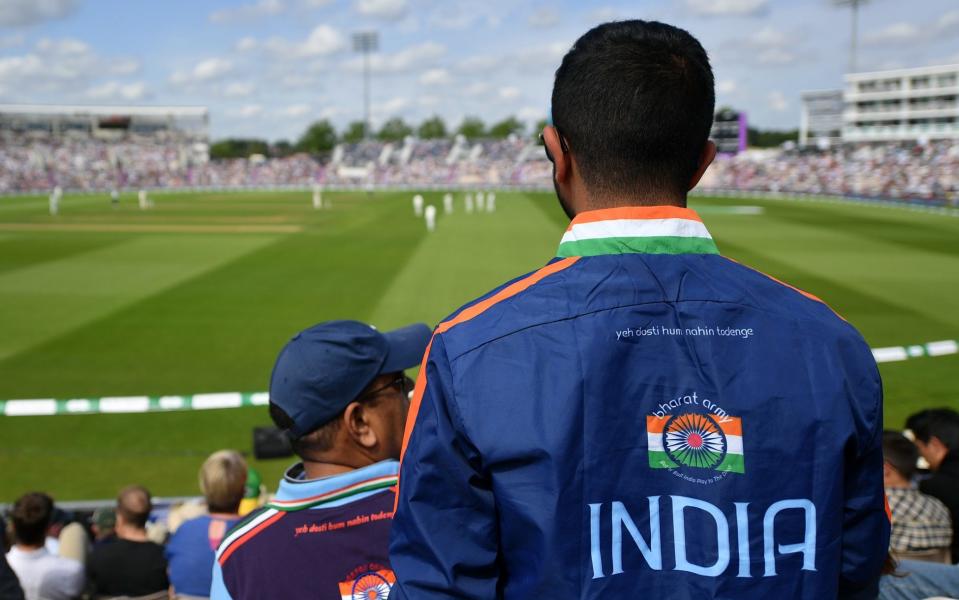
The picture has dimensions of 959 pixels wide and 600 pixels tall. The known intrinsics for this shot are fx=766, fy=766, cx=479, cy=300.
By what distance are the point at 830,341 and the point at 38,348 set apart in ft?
52.6

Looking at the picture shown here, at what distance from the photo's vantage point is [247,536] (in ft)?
7.79

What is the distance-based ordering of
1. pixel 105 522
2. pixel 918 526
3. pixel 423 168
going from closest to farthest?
pixel 918 526, pixel 105 522, pixel 423 168

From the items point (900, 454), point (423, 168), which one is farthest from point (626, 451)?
point (423, 168)

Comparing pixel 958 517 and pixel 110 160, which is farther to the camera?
pixel 110 160

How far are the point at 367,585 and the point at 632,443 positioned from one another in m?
1.24

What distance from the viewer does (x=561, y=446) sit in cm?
144

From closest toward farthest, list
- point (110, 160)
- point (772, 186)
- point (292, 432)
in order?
point (292, 432) < point (772, 186) < point (110, 160)

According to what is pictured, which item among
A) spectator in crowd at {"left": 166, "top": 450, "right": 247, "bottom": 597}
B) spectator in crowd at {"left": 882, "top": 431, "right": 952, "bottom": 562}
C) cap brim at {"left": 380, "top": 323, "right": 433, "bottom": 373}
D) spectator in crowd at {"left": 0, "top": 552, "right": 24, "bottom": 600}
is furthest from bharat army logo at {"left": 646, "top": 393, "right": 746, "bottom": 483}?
spectator in crowd at {"left": 0, "top": 552, "right": 24, "bottom": 600}

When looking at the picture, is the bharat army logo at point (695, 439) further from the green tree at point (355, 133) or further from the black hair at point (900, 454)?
the green tree at point (355, 133)

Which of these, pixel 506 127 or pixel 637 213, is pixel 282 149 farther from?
pixel 637 213

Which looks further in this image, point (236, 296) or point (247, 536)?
point (236, 296)

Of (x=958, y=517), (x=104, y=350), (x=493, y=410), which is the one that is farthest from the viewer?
(x=104, y=350)

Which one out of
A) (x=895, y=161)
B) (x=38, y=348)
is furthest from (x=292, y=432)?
(x=895, y=161)

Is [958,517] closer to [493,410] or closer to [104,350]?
[493,410]
